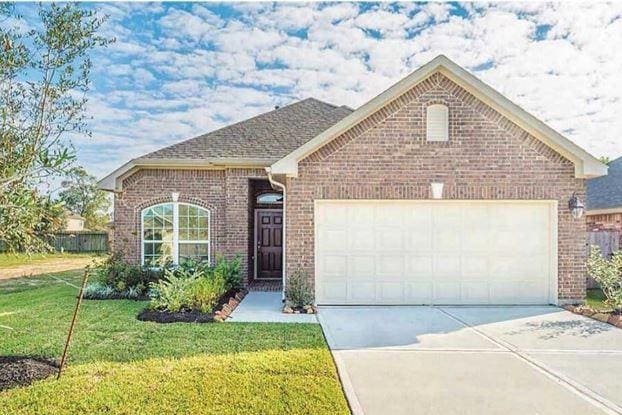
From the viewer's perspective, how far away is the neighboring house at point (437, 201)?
31.8ft

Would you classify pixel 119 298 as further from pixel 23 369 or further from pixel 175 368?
pixel 175 368

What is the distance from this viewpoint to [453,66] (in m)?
9.52

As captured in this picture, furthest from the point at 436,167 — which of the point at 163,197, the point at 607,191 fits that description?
the point at 607,191

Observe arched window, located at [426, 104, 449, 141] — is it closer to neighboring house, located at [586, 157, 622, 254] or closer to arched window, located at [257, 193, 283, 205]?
arched window, located at [257, 193, 283, 205]

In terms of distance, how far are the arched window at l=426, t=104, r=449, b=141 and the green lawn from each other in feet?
16.1

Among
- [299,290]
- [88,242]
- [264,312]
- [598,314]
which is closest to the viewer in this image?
[598,314]

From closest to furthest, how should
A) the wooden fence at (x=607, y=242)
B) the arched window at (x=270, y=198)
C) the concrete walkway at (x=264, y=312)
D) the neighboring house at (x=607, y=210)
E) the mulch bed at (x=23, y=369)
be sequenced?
1. the mulch bed at (x=23, y=369)
2. the concrete walkway at (x=264, y=312)
3. the wooden fence at (x=607, y=242)
4. the neighboring house at (x=607, y=210)
5. the arched window at (x=270, y=198)

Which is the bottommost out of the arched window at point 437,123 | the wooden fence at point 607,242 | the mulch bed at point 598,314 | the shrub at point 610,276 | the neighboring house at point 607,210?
the mulch bed at point 598,314

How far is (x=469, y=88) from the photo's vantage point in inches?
381

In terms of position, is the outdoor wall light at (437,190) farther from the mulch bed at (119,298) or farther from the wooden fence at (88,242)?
the wooden fence at (88,242)

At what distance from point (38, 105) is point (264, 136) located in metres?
9.20

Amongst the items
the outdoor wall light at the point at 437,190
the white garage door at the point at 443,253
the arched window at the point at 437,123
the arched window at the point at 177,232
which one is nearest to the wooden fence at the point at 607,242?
the white garage door at the point at 443,253

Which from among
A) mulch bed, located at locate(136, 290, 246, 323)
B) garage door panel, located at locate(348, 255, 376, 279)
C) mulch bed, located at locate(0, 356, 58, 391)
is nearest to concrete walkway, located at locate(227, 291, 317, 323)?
mulch bed, located at locate(136, 290, 246, 323)

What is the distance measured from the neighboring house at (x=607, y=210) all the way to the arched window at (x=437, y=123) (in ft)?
24.5
